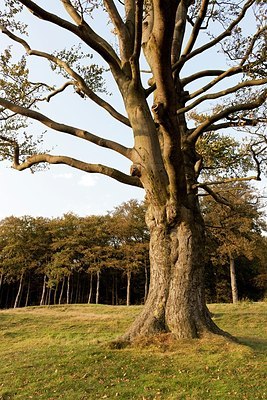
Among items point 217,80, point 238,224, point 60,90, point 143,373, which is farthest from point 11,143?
point 238,224

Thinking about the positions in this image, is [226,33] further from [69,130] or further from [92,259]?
[92,259]

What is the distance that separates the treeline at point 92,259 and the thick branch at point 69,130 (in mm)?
29276

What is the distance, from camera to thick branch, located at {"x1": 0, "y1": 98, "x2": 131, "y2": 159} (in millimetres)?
8789

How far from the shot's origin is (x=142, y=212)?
4356cm

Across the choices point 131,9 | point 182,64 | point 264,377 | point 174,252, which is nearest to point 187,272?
point 174,252

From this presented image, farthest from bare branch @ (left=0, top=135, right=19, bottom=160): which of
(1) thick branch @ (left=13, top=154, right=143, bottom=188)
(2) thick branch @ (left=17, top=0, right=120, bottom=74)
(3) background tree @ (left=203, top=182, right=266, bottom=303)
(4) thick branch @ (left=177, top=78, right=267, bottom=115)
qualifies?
(3) background tree @ (left=203, top=182, right=266, bottom=303)

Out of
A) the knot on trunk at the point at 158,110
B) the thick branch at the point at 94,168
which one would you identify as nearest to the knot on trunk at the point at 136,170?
the thick branch at the point at 94,168

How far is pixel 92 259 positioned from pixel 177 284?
110ft

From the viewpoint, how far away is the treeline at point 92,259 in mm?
39188

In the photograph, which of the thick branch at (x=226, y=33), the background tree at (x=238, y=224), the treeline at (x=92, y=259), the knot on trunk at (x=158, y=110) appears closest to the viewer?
the knot on trunk at (x=158, y=110)

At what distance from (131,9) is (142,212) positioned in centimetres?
3445

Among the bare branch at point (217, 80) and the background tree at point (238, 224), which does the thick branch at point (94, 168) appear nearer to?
the bare branch at point (217, 80)

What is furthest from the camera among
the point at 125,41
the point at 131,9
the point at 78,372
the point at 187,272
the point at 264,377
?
the point at 131,9

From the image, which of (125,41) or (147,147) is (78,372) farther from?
(125,41)
